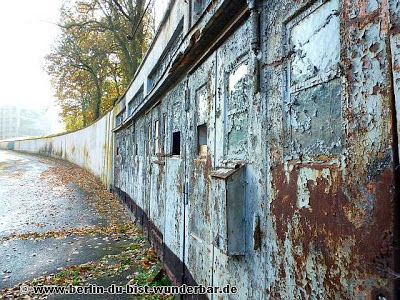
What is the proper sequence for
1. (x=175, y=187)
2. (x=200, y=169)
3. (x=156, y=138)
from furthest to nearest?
(x=156, y=138) < (x=175, y=187) < (x=200, y=169)

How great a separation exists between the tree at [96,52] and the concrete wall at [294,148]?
14.3m

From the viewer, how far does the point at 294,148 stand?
5.62ft

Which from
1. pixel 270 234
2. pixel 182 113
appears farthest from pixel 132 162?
pixel 270 234

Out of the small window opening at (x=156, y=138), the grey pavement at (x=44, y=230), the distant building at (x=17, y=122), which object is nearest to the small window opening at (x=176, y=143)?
the small window opening at (x=156, y=138)

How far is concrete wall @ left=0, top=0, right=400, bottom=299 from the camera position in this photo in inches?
46.0

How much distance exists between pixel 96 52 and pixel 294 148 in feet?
82.4

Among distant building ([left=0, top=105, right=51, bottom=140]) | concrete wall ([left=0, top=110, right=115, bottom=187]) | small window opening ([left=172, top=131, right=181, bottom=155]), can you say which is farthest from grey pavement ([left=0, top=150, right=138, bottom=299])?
distant building ([left=0, top=105, right=51, bottom=140])

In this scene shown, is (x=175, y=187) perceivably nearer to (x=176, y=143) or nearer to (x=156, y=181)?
(x=176, y=143)

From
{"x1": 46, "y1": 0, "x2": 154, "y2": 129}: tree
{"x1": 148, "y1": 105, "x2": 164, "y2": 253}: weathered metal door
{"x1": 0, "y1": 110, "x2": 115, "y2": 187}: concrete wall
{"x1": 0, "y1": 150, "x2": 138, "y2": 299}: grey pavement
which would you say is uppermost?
{"x1": 46, "y1": 0, "x2": 154, "y2": 129}: tree

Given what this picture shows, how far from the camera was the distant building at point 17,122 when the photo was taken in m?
80.2

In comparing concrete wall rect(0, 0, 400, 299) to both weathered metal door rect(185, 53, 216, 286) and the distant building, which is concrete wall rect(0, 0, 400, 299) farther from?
the distant building

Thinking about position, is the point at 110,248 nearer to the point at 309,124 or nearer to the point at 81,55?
the point at 309,124

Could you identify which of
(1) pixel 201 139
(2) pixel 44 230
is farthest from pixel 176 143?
(2) pixel 44 230

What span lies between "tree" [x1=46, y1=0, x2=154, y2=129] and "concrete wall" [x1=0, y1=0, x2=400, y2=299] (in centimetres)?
1432
